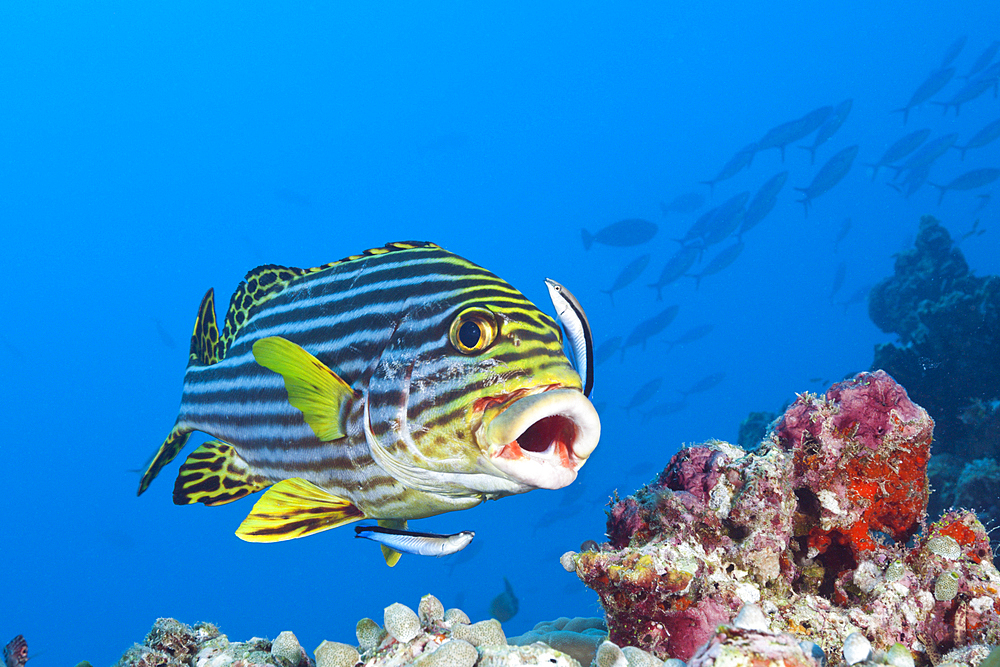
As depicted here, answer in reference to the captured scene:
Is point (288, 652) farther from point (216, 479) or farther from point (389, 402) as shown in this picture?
point (389, 402)

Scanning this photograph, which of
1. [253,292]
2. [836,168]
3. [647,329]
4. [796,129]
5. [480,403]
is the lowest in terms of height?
[480,403]

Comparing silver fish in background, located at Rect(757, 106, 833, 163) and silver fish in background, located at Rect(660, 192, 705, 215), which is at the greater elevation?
silver fish in background, located at Rect(660, 192, 705, 215)

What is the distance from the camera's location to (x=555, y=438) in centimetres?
163

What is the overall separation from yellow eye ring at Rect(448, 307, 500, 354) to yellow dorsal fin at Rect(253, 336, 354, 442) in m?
0.43

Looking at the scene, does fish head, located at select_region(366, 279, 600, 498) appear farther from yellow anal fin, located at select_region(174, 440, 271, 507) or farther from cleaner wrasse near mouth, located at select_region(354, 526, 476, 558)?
yellow anal fin, located at select_region(174, 440, 271, 507)

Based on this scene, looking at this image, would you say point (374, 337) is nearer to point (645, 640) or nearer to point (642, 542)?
point (642, 542)

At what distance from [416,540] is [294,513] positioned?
503mm

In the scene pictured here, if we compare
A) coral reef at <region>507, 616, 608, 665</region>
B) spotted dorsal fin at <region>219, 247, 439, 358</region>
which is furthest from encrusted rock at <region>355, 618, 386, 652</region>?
spotted dorsal fin at <region>219, 247, 439, 358</region>

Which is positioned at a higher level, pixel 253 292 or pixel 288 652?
pixel 253 292

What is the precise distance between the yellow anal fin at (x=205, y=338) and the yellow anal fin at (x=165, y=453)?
37cm

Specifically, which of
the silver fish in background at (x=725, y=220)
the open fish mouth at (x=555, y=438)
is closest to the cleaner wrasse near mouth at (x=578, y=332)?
the open fish mouth at (x=555, y=438)

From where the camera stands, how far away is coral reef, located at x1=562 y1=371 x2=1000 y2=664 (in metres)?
2.13

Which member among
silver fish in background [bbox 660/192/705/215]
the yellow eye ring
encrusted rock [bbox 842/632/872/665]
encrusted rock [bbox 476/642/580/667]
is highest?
silver fish in background [bbox 660/192/705/215]

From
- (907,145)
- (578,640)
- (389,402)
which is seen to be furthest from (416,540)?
(907,145)
